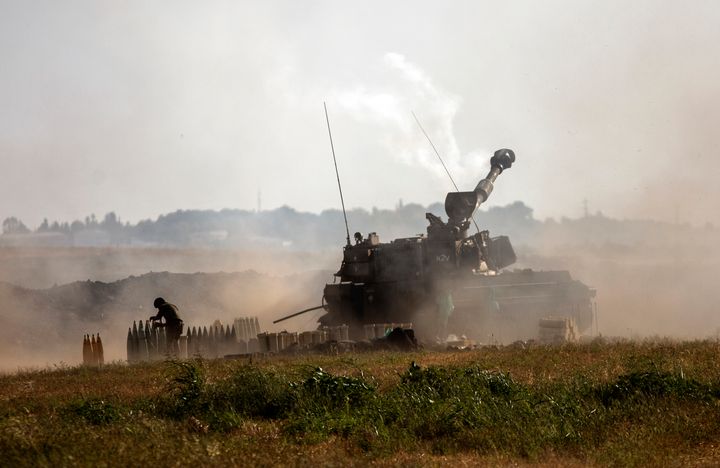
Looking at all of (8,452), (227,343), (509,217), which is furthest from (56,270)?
(509,217)

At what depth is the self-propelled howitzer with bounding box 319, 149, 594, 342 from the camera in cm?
2969

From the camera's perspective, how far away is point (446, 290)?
2975 centimetres

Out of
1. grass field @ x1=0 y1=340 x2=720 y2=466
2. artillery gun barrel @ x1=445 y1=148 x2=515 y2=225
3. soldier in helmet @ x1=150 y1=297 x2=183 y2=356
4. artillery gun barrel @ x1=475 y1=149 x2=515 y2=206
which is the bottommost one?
grass field @ x1=0 y1=340 x2=720 y2=466

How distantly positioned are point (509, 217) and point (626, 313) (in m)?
69.3

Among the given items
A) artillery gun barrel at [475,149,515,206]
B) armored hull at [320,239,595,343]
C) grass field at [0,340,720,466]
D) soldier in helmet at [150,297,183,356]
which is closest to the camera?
grass field at [0,340,720,466]

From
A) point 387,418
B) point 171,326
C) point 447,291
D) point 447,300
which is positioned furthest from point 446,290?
point 387,418

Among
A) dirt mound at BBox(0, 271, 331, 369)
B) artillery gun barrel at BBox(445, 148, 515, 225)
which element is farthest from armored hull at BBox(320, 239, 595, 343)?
dirt mound at BBox(0, 271, 331, 369)

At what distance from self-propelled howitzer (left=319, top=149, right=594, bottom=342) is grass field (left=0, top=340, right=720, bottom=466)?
36.3 feet

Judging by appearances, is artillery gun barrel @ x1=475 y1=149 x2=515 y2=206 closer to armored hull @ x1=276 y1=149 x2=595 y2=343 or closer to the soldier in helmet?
armored hull @ x1=276 y1=149 x2=595 y2=343

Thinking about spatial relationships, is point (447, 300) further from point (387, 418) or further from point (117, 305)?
point (117, 305)

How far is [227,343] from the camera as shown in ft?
92.2

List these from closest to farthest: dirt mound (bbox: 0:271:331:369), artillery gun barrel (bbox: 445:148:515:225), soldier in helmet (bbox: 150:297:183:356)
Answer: soldier in helmet (bbox: 150:297:183:356) < artillery gun barrel (bbox: 445:148:515:225) < dirt mound (bbox: 0:271:331:369)

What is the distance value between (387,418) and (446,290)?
16.4 metres

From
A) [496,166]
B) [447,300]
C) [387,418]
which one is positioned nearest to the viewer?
[387,418]
